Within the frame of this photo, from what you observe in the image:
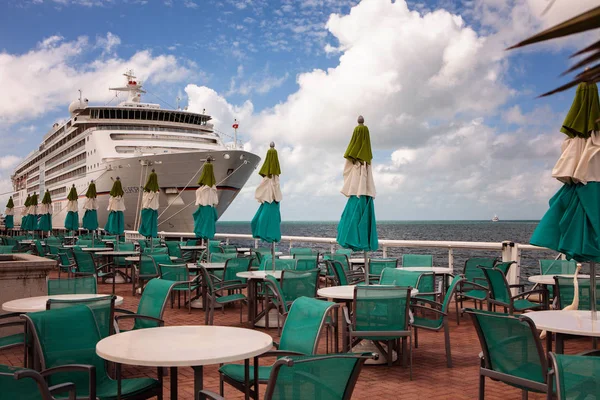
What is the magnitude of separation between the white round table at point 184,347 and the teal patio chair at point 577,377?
59.0 inches

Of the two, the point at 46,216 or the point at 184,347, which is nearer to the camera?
the point at 184,347

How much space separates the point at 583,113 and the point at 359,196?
2.67 metres

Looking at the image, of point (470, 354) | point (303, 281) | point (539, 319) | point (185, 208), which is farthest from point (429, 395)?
point (185, 208)

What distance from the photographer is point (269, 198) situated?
8.80 metres

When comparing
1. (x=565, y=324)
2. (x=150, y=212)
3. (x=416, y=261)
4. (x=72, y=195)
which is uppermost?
(x=72, y=195)

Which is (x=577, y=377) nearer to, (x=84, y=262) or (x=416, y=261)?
(x=416, y=261)

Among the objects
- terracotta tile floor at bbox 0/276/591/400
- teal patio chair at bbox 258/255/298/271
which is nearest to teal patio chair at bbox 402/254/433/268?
terracotta tile floor at bbox 0/276/591/400

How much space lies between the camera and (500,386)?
481 cm

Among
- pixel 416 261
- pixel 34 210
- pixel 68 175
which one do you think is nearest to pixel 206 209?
pixel 416 261

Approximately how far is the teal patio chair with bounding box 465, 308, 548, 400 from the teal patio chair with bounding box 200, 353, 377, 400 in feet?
4.31

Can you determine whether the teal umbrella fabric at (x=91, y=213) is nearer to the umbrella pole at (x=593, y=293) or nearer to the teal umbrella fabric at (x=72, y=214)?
the teal umbrella fabric at (x=72, y=214)

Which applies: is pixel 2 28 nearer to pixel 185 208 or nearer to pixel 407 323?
pixel 185 208

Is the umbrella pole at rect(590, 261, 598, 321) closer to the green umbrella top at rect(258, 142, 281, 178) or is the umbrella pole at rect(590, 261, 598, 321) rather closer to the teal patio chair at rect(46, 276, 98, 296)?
the teal patio chair at rect(46, 276, 98, 296)

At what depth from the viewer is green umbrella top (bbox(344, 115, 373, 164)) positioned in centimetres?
636
